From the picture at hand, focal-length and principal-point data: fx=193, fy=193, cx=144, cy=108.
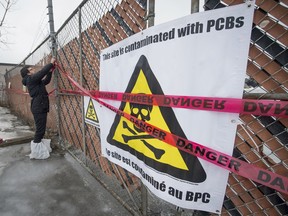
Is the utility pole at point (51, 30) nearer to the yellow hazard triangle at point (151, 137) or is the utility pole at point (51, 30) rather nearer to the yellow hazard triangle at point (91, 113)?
the yellow hazard triangle at point (91, 113)

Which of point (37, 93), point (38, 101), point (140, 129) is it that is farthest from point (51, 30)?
point (140, 129)

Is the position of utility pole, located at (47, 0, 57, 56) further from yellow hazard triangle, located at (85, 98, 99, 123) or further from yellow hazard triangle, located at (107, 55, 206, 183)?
yellow hazard triangle, located at (107, 55, 206, 183)

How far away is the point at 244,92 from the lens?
1310 millimetres

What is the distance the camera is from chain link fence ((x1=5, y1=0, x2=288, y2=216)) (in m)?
1.16

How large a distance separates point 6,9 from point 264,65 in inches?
863

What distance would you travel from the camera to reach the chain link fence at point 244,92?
45.7 inches

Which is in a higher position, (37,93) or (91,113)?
(37,93)

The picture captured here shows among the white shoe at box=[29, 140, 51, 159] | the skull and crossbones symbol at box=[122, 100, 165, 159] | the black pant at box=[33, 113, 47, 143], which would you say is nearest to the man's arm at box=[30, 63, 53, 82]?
the black pant at box=[33, 113, 47, 143]

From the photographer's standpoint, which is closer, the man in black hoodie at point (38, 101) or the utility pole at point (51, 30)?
the man in black hoodie at point (38, 101)

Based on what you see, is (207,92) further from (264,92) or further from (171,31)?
(171,31)

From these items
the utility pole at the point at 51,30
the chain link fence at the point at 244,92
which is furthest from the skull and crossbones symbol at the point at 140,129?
the utility pole at the point at 51,30

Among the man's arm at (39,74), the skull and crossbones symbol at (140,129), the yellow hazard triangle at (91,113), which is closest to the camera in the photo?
the skull and crossbones symbol at (140,129)

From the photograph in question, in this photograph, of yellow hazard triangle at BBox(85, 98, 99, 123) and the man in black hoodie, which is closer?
yellow hazard triangle at BBox(85, 98, 99, 123)

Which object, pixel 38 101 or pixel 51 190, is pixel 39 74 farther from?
pixel 51 190
